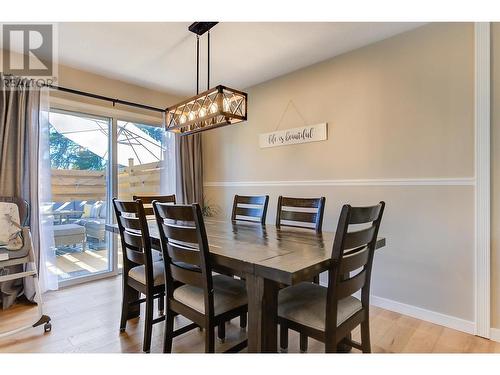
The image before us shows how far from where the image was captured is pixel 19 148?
258 cm

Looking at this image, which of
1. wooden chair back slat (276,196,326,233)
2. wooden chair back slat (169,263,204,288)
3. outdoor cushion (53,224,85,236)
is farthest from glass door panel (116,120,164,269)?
wooden chair back slat (169,263,204,288)

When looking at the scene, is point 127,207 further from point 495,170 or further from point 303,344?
point 495,170

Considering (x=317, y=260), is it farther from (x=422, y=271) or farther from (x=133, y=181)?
(x=133, y=181)

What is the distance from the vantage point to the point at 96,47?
2.56 m

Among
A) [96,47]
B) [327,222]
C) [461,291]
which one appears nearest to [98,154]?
[96,47]

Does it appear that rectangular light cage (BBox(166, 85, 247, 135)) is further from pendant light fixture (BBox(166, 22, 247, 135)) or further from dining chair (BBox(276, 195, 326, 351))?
dining chair (BBox(276, 195, 326, 351))

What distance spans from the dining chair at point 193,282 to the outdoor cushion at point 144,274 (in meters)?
0.26

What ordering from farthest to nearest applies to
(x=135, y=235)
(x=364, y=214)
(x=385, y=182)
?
(x=385, y=182) < (x=135, y=235) < (x=364, y=214)

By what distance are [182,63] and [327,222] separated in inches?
90.0

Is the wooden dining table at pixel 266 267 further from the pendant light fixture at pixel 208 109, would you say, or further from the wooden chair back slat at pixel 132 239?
the pendant light fixture at pixel 208 109

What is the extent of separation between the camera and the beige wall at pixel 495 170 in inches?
76.0

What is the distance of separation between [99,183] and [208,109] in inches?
79.6

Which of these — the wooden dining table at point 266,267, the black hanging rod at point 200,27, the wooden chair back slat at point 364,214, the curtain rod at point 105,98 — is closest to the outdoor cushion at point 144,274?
the wooden dining table at point 266,267

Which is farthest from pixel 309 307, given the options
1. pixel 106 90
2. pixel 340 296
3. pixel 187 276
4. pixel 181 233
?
pixel 106 90
